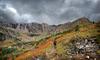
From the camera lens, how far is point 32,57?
168m

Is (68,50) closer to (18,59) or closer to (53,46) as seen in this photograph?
(53,46)

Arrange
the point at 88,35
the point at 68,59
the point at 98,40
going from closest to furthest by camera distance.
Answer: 1. the point at 68,59
2. the point at 98,40
3. the point at 88,35

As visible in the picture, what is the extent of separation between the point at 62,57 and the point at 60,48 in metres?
12.4

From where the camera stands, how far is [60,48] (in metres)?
163

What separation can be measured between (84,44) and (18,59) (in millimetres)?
58338

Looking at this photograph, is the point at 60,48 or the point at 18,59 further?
the point at 18,59

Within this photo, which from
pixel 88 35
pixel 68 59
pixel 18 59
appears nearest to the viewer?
pixel 68 59

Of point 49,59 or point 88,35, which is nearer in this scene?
point 49,59

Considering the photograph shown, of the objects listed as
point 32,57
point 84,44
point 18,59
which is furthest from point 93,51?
point 18,59

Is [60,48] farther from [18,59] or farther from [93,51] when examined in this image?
[18,59]

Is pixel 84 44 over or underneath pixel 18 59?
over

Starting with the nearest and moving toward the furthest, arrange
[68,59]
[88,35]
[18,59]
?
[68,59] < [88,35] < [18,59]

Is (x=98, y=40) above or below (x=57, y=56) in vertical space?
above

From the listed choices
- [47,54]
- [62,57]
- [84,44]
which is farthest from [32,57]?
[84,44]
